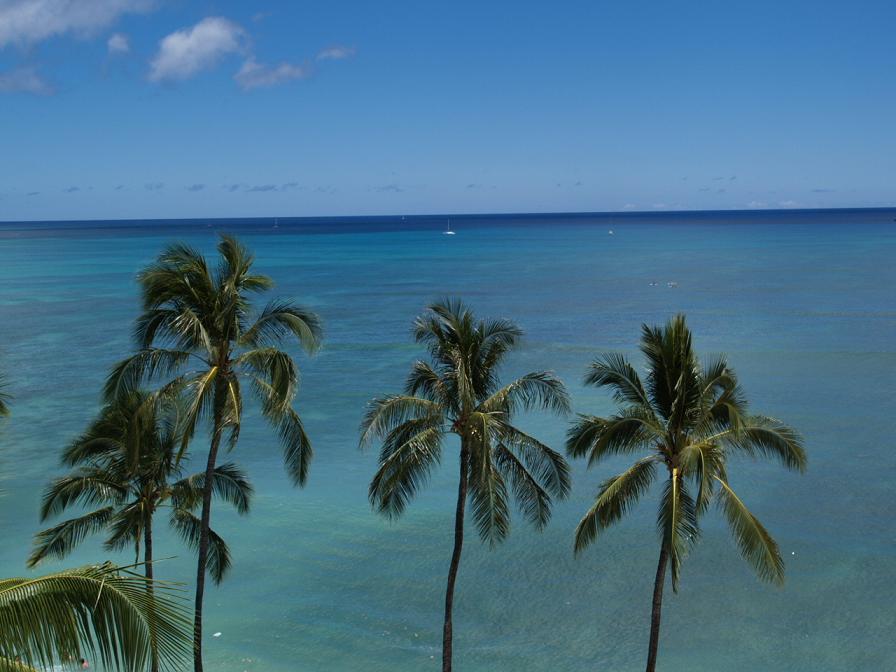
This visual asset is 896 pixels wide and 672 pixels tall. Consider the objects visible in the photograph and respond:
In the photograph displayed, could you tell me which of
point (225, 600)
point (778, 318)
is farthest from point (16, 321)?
point (778, 318)

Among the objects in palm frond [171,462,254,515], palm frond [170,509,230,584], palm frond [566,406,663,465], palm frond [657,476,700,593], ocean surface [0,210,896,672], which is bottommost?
ocean surface [0,210,896,672]

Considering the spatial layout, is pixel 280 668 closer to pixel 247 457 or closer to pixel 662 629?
pixel 662 629

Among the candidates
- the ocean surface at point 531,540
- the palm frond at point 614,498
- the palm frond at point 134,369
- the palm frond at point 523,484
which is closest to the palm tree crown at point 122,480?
the palm frond at point 134,369

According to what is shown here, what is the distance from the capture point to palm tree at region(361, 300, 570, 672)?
17.8m

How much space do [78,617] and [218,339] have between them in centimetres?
1107

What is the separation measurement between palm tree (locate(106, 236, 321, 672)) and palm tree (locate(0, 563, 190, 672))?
31.9 feet

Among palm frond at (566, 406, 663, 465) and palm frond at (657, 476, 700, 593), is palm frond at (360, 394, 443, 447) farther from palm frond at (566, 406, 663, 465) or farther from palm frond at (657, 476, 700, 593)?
palm frond at (657, 476, 700, 593)

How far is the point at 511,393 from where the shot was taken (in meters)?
18.4

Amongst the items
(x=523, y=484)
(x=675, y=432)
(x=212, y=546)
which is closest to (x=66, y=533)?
(x=212, y=546)

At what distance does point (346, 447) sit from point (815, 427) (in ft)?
69.4

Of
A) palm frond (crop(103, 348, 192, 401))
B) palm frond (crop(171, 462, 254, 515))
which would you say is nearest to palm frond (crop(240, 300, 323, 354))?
palm frond (crop(103, 348, 192, 401))

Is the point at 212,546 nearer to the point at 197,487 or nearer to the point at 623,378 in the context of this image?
the point at 197,487

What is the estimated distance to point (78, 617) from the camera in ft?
23.8

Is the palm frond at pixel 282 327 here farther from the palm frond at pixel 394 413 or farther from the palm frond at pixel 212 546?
the palm frond at pixel 212 546
